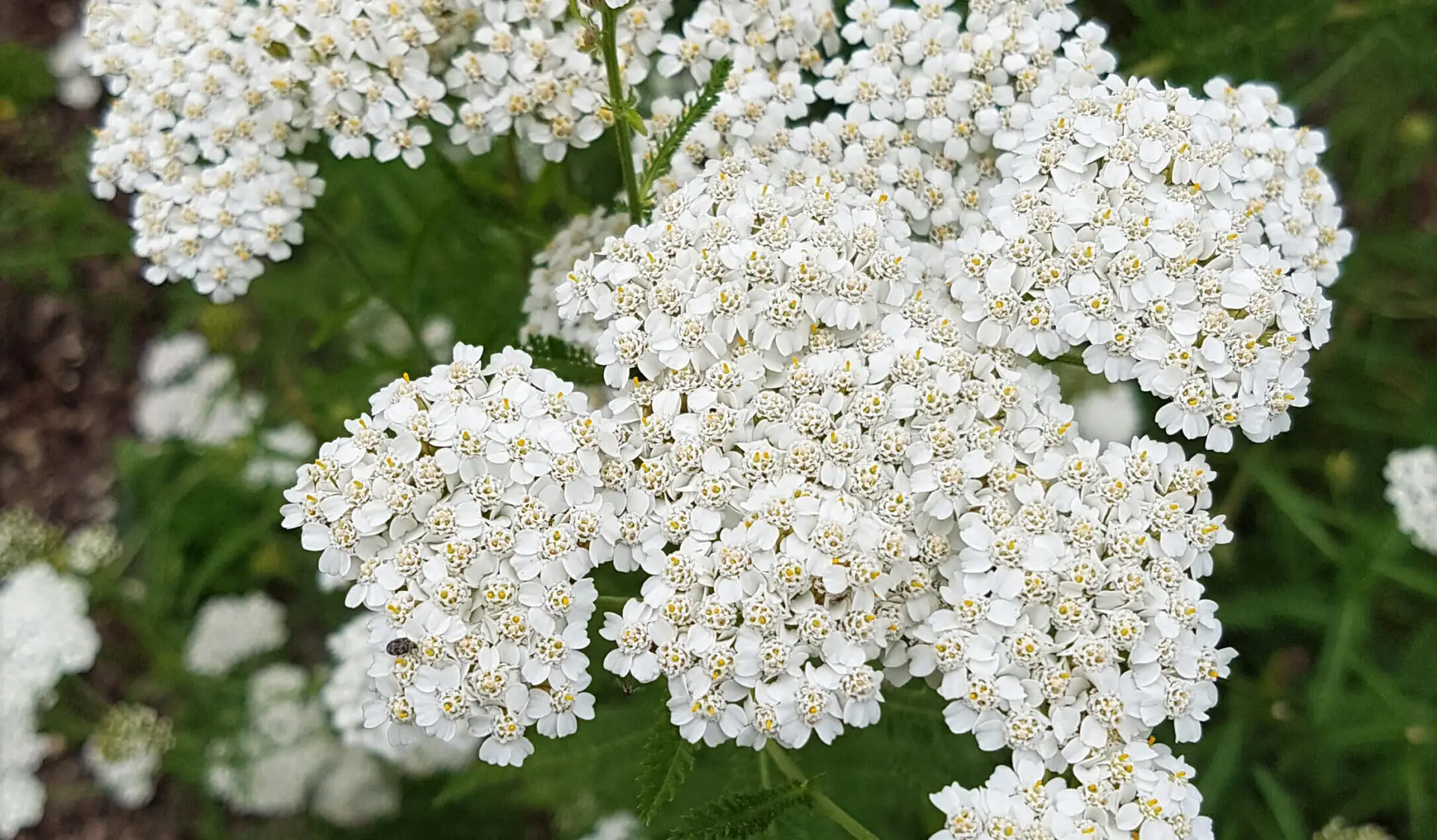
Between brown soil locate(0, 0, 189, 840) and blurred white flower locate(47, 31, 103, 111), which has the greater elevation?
blurred white flower locate(47, 31, 103, 111)

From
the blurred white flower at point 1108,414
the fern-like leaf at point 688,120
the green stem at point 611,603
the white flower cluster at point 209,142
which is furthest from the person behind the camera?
the blurred white flower at point 1108,414

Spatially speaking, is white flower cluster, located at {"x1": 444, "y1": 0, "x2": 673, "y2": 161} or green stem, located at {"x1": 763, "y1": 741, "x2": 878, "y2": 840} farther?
white flower cluster, located at {"x1": 444, "y1": 0, "x2": 673, "y2": 161}

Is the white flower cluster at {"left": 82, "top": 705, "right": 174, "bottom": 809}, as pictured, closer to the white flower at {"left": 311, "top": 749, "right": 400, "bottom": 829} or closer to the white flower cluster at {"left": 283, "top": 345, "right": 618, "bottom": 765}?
the white flower at {"left": 311, "top": 749, "right": 400, "bottom": 829}

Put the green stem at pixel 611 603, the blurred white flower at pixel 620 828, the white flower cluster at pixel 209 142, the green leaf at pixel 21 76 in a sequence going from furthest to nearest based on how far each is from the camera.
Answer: the green leaf at pixel 21 76 < the blurred white flower at pixel 620 828 < the white flower cluster at pixel 209 142 < the green stem at pixel 611 603

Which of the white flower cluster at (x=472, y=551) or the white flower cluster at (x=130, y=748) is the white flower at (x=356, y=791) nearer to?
the white flower cluster at (x=130, y=748)

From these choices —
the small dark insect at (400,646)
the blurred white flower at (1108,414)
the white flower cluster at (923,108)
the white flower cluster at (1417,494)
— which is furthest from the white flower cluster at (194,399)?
the white flower cluster at (1417,494)

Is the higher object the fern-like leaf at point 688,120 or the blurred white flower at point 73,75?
the fern-like leaf at point 688,120

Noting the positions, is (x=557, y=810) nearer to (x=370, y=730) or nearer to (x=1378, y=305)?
(x=370, y=730)

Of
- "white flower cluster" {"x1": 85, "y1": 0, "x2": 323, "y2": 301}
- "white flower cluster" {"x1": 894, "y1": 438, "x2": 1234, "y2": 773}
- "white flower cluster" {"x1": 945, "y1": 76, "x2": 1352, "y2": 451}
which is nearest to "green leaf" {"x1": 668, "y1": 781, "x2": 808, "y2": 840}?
"white flower cluster" {"x1": 894, "y1": 438, "x2": 1234, "y2": 773}
